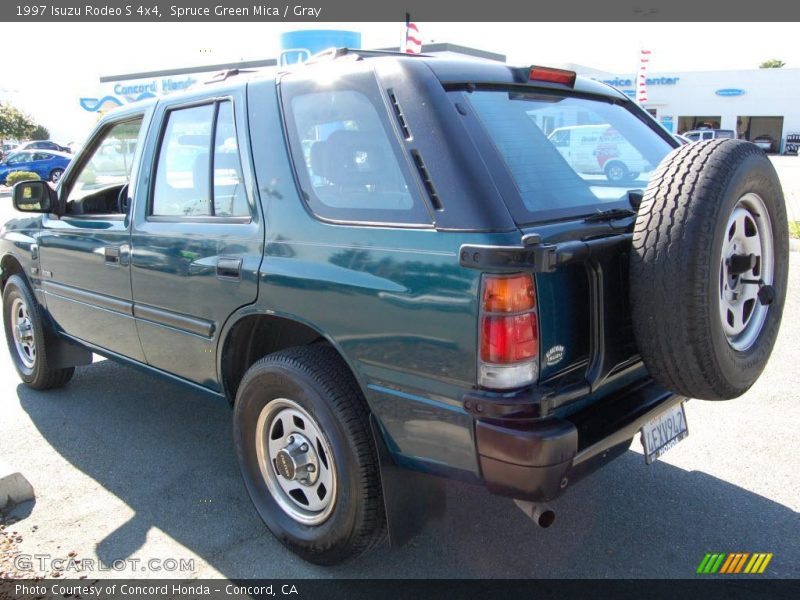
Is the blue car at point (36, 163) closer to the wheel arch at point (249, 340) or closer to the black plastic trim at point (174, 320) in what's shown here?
the black plastic trim at point (174, 320)

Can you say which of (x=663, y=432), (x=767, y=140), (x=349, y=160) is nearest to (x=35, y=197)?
(x=349, y=160)

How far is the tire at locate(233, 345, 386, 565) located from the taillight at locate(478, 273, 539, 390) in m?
0.64

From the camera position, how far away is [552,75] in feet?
9.45

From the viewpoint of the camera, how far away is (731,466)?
340 centimetres

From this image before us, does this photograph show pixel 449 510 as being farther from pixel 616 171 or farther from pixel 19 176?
pixel 19 176

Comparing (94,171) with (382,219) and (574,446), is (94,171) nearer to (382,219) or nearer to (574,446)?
(382,219)

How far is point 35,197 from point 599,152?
3.39 metres

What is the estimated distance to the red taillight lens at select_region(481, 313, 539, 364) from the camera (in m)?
2.01

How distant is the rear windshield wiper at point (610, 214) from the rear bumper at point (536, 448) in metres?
0.70

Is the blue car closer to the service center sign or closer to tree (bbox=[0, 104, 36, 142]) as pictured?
tree (bbox=[0, 104, 36, 142])

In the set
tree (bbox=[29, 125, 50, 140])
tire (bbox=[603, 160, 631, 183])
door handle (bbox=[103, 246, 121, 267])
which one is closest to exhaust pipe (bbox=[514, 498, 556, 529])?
tire (bbox=[603, 160, 631, 183])

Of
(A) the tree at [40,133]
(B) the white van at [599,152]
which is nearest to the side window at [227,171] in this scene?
(B) the white van at [599,152]

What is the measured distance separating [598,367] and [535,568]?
A: 102 cm

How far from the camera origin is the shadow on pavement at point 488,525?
2730 mm
